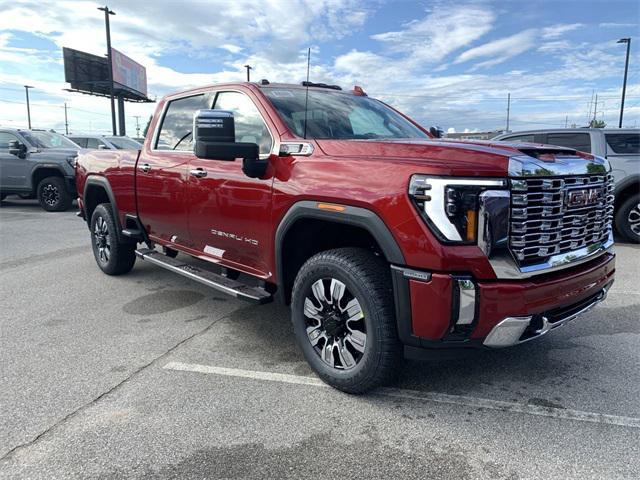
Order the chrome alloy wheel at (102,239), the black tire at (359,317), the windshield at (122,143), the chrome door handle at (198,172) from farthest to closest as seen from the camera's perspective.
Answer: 1. the windshield at (122,143)
2. the chrome alloy wheel at (102,239)
3. the chrome door handle at (198,172)
4. the black tire at (359,317)

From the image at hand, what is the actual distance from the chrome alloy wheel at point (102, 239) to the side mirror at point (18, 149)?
7.40m

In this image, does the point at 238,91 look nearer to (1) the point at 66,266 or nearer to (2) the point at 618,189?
(1) the point at 66,266

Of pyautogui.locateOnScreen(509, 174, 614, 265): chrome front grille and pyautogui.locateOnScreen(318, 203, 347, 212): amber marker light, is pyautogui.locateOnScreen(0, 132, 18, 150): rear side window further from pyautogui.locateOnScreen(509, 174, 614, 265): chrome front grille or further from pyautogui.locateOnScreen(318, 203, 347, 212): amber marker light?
pyautogui.locateOnScreen(509, 174, 614, 265): chrome front grille

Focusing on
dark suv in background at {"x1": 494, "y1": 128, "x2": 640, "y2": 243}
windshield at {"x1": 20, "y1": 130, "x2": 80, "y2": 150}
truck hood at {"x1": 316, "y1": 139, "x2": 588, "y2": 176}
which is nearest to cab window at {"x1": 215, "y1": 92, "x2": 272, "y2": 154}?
truck hood at {"x1": 316, "y1": 139, "x2": 588, "y2": 176}

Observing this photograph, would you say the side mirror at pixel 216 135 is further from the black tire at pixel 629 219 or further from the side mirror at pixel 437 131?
the black tire at pixel 629 219

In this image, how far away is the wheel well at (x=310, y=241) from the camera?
320 centimetres

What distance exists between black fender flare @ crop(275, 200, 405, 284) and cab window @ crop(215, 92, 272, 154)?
2.01 ft

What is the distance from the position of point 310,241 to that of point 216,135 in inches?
37.1

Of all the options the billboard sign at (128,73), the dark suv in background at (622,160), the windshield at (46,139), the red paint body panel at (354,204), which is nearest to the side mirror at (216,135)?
the red paint body panel at (354,204)

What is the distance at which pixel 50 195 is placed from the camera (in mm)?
11961

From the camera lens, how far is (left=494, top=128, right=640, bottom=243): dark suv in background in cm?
779

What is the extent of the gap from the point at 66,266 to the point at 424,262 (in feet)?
17.8

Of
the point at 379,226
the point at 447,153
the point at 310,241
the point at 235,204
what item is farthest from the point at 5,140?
the point at 447,153

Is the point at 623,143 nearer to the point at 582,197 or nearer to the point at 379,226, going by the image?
the point at 582,197
